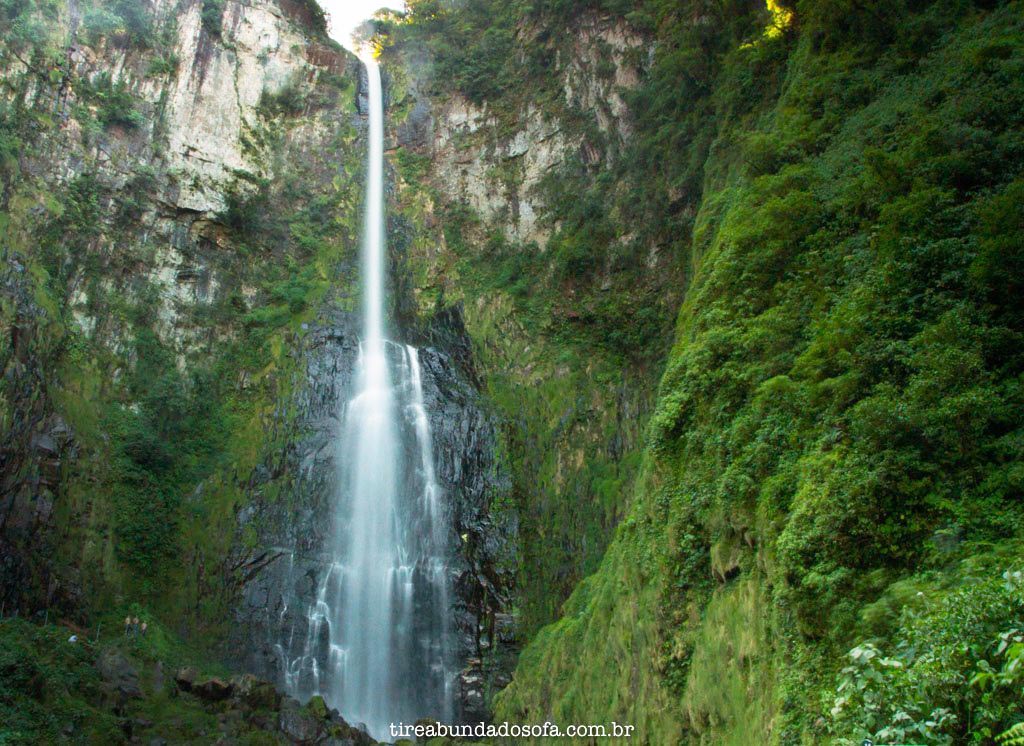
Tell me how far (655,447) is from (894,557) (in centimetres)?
511

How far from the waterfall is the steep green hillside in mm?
3200

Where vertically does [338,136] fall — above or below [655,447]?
above

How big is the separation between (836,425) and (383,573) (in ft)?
48.4

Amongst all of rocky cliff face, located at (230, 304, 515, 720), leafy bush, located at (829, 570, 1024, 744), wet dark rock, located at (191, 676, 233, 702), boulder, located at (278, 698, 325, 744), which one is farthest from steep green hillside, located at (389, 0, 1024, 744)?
wet dark rock, located at (191, 676, 233, 702)

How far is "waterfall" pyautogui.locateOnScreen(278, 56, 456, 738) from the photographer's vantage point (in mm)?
18453

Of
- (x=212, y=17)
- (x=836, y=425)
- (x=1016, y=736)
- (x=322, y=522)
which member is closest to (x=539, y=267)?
(x=322, y=522)

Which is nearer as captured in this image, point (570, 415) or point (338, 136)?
point (570, 415)

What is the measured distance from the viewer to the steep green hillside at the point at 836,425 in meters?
5.60

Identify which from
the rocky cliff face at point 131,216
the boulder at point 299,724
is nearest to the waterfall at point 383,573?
the boulder at point 299,724

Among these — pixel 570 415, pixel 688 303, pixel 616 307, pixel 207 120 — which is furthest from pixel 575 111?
pixel 688 303

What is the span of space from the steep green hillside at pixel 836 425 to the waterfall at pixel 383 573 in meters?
3.20

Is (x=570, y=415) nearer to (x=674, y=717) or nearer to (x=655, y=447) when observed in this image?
(x=655, y=447)

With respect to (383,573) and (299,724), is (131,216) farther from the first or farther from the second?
(299,724)

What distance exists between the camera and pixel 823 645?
618 cm
